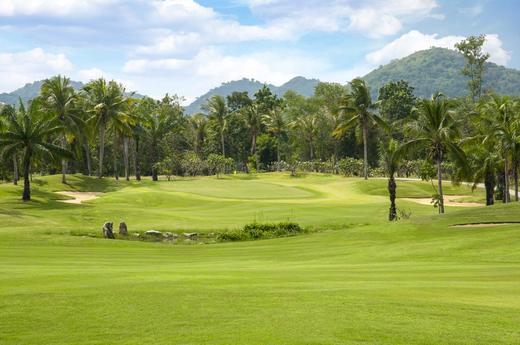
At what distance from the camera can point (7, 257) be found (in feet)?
73.0

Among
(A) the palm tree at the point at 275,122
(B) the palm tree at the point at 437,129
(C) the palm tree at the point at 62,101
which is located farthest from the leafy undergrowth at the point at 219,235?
(A) the palm tree at the point at 275,122

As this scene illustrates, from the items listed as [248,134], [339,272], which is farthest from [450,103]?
[248,134]

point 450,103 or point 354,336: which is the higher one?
point 450,103

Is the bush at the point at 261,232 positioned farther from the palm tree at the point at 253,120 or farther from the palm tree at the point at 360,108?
the palm tree at the point at 253,120

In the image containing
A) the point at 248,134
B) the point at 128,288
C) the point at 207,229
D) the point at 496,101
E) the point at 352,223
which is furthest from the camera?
the point at 248,134

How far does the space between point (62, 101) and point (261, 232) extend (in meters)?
47.6

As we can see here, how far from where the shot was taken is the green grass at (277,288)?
980 cm

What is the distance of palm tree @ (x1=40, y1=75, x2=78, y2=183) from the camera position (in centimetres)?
7350

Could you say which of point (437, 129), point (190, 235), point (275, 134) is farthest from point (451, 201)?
point (275, 134)

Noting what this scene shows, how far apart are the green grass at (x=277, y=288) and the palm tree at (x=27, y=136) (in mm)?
24029

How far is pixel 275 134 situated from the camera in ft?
459

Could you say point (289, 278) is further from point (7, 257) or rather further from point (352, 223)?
point (352, 223)

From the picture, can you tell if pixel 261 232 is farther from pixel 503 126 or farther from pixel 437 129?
pixel 503 126

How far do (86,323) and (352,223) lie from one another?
33310mm
